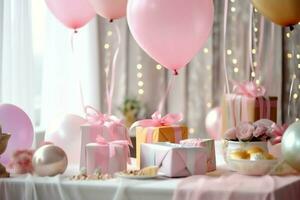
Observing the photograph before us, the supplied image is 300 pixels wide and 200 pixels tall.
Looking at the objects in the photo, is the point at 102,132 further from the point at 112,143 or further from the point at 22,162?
the point at 22,162

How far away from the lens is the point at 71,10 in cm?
231

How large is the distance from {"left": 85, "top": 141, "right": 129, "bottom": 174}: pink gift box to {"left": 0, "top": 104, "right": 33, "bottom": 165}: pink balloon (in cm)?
27

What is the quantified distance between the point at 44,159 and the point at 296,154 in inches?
27.9

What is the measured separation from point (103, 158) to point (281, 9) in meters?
0.77

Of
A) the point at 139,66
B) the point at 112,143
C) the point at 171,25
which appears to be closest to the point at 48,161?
the point at 112,143

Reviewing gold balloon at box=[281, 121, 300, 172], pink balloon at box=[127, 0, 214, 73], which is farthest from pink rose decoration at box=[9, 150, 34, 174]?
gold balloon at box=[281, 121, 300, 172]

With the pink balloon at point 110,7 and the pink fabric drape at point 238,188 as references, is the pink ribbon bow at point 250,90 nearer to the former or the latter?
the pink balloon at point 110,7

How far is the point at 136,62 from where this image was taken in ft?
13.9

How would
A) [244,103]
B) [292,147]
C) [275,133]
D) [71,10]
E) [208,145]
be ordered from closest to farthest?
[292,147] < [208,145] < [275,133] < [71,10] < [244,103]

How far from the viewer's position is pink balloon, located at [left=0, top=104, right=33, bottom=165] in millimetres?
2012

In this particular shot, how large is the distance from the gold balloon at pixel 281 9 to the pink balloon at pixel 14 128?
0.86 m

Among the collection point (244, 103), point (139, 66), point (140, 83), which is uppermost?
point (139, 66)

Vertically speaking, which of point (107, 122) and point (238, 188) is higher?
point (107, 122)

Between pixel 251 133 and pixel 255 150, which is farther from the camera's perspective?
pixel 251 133
